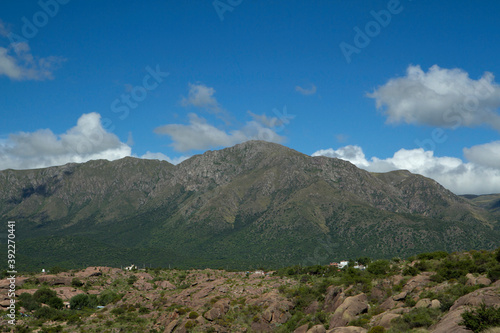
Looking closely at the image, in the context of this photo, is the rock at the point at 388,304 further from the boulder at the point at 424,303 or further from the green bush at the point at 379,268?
the green bush at the point at 379,268

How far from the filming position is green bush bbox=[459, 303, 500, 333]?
27566mm

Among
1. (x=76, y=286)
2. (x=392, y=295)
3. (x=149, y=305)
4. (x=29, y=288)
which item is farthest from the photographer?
(x=76, y=286)

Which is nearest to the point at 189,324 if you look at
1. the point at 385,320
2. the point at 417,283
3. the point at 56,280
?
the point at 385,320

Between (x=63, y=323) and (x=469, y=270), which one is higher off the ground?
(x=469, y=270)

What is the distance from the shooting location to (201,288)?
77312 mm

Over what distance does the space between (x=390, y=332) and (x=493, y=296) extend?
10016 millimetres

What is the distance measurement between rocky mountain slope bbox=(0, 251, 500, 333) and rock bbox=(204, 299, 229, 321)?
0.20 metres

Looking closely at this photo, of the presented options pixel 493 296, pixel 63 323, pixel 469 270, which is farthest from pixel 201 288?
pixel 493 296

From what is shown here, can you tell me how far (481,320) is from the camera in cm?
2808

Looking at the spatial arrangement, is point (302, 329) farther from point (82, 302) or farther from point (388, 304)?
point (82, 302)

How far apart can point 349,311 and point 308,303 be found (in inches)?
606

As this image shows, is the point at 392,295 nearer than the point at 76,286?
Yes

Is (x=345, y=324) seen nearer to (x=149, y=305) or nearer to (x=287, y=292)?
(x=287, y=292)

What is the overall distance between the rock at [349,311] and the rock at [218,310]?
20.7 meters
